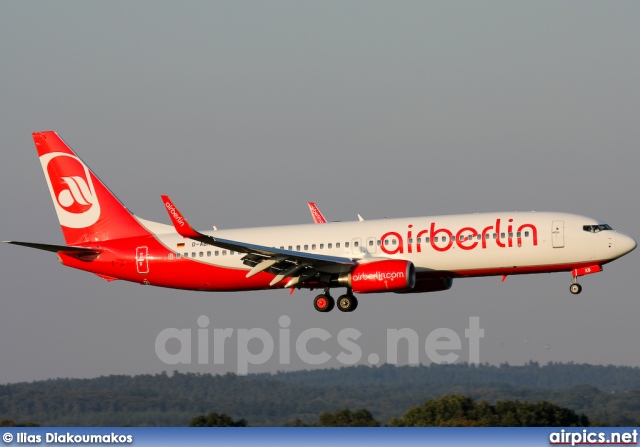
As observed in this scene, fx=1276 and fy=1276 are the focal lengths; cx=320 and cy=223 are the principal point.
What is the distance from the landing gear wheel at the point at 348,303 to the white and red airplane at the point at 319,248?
0.15 ft

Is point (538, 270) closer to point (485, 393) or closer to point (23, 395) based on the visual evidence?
point (485, 393)

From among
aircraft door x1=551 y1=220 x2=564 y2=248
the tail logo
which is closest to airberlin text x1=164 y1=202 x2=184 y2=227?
the tail logo

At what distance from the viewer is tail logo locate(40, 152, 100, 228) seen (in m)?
62.9

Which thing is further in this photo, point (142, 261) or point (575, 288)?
point (142, 261)

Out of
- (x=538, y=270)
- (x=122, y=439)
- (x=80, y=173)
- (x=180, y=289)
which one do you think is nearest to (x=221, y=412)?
(x=180, y=289)

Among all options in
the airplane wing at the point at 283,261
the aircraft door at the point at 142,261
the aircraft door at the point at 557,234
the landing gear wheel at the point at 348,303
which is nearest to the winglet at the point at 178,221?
the airplane wing at the point at 283,261

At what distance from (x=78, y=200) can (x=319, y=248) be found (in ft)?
44.7

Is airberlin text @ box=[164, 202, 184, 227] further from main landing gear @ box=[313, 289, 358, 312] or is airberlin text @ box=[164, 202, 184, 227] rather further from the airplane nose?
the airplane nose

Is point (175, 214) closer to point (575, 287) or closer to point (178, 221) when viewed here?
point (178, 221)

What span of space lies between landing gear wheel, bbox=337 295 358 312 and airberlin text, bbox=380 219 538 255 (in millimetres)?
3386

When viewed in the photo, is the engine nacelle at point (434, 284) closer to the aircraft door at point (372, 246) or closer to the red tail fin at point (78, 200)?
the aircraft door at point (372, 246)

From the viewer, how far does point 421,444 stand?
120ft

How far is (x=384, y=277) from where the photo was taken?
54094 millimetres

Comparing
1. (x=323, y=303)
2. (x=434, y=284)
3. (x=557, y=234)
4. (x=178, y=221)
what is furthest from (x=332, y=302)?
(x=557, y=234)
